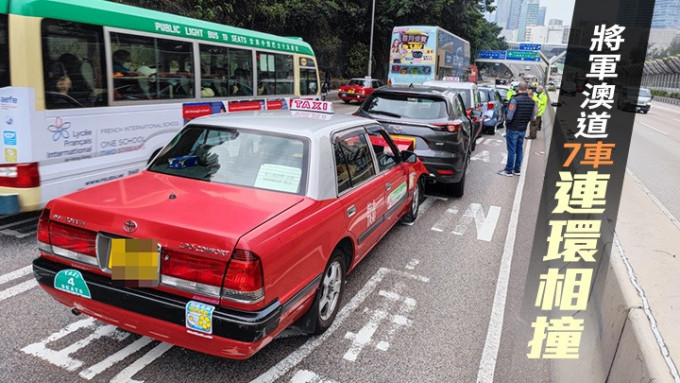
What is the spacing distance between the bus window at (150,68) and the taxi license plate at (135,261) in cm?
441

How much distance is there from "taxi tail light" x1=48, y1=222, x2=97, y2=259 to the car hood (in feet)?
0.23

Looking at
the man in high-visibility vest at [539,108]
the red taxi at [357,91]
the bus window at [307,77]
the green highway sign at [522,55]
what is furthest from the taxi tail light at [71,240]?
the green highway sign at [522,55]

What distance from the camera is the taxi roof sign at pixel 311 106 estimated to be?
4721mm

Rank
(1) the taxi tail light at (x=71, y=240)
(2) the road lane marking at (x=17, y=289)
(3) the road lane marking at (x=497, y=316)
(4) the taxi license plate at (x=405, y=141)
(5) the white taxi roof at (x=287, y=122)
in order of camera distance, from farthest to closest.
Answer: (4) the taxi license plate at (x=405, y=141) → (2) the road lane marking at (x=17, y=289) → (5) the white taxi roof at (x=287, y=122) → (3) the road lane marking at (x=497, y=316) → (1) the taxi tail light at (x=71, y=240)

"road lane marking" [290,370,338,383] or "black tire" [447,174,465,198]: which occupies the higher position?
"black tire" [447,174,465,198]

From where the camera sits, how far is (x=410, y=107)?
7332mm

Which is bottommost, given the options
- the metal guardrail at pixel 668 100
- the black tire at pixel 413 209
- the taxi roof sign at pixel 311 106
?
the black tire at pixel 413 209

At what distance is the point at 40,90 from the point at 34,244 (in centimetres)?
174

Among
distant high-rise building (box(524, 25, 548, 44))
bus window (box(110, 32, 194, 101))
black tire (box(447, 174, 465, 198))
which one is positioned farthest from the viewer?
distant high-rise building (box(524, 25, 548, 44))

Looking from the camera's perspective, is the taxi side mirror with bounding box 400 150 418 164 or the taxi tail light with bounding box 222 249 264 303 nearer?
the taxi tail light with bounding box 222 249 264 303

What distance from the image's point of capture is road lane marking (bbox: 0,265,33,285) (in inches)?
164

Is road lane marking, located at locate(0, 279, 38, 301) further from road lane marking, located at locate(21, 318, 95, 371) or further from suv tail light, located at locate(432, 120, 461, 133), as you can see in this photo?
suv tail light, located at locate(432, 120, 461, 133)

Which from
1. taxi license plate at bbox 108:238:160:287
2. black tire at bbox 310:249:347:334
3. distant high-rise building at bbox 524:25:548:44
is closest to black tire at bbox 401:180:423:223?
black tire at bbox 310:249:347:334

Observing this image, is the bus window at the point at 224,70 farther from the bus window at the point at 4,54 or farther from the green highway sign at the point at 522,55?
the green highway sign at the point at 522,55
